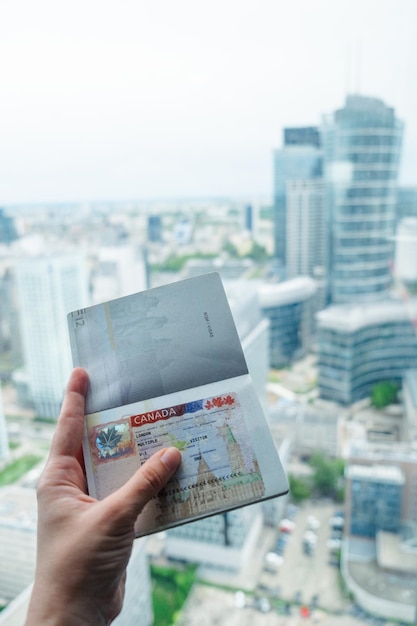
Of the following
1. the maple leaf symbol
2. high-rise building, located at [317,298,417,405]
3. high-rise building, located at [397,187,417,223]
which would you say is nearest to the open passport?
the maple leaf symbol

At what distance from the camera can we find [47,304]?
7.10 ft

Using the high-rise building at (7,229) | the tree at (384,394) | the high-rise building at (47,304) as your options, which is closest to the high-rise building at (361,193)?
the tree at (384,394)

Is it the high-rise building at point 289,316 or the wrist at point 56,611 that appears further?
the high-rise building at point 289,316

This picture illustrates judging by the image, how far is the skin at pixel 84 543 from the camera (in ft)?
1.76

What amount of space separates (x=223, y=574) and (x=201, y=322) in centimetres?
175

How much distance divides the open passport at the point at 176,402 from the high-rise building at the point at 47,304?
56.9 inches

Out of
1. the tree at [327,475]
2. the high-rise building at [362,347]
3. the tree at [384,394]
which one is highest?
the high-rise building at [362,347]

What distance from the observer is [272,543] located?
87.4 inches

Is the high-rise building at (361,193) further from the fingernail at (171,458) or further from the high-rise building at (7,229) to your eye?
the fingernail at (171,458)

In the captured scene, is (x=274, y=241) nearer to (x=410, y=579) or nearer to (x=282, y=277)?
(x=282, y=277)

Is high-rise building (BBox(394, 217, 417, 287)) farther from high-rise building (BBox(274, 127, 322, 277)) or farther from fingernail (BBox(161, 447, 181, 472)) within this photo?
fingernail (BBox(161, 447, 181, 472))

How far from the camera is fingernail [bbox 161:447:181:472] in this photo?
566mm

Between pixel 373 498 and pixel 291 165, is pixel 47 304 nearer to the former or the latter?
pixel 291 165

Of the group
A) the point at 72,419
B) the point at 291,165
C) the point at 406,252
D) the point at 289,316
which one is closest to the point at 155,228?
the point at 291,165
